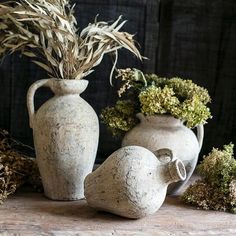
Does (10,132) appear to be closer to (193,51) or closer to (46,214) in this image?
(46,214)

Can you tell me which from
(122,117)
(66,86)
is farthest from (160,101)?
(66,86)

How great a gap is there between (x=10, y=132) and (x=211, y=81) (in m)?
0.70

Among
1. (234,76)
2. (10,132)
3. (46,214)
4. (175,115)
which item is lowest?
(46,214)

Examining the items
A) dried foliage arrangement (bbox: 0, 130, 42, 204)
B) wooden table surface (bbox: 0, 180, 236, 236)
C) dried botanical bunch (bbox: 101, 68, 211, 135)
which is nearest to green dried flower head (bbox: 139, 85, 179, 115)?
dried botanical bunch (bbox: 101, 68, 211, 135)

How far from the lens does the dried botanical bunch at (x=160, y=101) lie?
1006 millimetres

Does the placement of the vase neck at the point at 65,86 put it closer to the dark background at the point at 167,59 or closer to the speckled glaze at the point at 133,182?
the speckled glaze at the point at 133,182

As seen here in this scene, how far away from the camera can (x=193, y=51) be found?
139 cm

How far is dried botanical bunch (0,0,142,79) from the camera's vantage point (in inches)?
37.0

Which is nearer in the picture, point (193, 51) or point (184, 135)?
point (184, 135)

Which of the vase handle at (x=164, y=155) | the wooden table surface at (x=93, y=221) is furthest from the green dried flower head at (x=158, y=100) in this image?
the wooden table surface at (x=93, y=221)

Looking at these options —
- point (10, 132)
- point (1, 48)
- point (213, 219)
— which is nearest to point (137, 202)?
point (213, 219)

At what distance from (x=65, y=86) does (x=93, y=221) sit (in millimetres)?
319

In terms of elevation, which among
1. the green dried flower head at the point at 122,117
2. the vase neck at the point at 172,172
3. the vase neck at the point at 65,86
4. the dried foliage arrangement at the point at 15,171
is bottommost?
the dried foliage arrangement at the point at 15,171

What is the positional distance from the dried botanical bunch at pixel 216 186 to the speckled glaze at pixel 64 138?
276 mm
